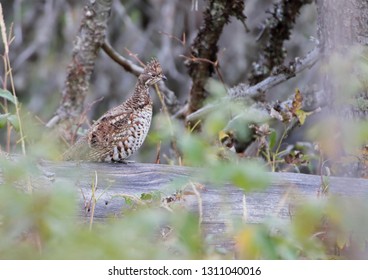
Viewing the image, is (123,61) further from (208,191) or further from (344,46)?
(208,191)

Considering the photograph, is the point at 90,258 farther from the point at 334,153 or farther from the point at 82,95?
the point at 82,95

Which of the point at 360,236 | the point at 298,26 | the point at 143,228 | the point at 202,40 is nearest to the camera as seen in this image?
the point at 143,228

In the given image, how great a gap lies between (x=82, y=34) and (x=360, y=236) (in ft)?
11.4

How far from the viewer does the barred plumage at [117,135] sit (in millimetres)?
4625

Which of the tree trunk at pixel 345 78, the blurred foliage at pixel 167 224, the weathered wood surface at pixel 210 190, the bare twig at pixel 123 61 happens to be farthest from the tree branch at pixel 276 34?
the weathered wood surface at pixel 210 190

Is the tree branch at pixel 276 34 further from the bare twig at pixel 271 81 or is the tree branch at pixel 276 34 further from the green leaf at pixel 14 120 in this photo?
the green leaf at pixel 14 120

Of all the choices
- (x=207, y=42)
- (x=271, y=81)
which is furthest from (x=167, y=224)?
(x=207, y=42)

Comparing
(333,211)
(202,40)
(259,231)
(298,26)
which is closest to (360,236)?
(333,211)

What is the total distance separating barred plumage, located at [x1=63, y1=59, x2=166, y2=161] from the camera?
462 cm

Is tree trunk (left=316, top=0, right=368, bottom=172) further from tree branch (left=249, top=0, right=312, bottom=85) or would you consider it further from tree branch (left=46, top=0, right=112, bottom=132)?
tree branch (left=46, top=0, right=112, bottom=132)

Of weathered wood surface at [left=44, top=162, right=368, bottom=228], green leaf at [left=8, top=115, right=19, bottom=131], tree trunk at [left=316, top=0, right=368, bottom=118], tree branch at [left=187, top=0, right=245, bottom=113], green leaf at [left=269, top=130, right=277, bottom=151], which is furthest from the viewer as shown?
tree branch at [left=187, top=0, right=245, bottom=113]

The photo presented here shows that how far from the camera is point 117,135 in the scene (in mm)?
4676

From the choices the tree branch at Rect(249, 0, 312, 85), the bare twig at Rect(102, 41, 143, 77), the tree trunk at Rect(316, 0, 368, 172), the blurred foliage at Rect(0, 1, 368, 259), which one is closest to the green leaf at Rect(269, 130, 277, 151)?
the blurred foliage at Rect(0, 1, 368, 259)

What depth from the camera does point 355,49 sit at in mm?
4301
